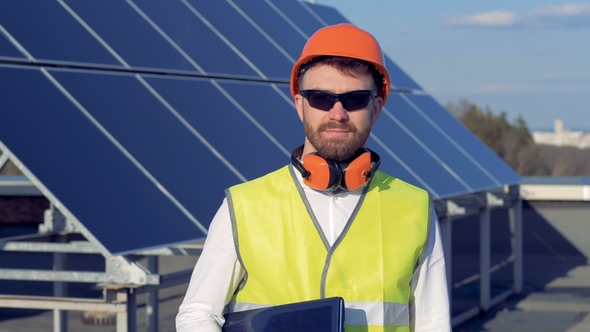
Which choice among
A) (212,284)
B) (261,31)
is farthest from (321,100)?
(261,31)

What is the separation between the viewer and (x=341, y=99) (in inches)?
114

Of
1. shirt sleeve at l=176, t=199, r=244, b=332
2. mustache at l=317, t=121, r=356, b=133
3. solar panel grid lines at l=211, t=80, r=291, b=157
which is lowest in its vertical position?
shirt sleeve at l=176, t=199, r=244, b=332

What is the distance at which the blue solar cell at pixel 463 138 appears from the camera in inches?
586

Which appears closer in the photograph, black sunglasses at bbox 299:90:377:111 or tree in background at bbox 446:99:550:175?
black sunglasses at bbox 299:90:377:111

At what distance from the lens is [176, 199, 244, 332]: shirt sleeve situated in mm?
2773

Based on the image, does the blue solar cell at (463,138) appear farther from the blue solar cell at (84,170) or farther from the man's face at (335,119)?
the man's face at (335,119)

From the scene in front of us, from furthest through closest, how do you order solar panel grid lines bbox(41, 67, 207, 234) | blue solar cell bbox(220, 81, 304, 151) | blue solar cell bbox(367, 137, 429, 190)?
blue solar cell bbox(367, 137, 429, 190) < blue solar cell bbox(220, 81, 304, 151) < solar panel grid lines bbox(41, 67, 207, 234)

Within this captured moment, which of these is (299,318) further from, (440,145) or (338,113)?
(440,145)

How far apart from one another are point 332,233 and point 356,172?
0.21 meters

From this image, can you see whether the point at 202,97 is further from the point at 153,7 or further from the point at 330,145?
the point at 330,145

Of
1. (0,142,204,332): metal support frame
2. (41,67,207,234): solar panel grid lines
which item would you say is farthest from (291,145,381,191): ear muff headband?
(41,67,207,234): solar panel grid lines

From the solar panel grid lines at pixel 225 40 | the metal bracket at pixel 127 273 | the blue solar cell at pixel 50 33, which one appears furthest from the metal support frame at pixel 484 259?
the metal bracket at pixel 127 273

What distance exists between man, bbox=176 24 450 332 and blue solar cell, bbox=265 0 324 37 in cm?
1058

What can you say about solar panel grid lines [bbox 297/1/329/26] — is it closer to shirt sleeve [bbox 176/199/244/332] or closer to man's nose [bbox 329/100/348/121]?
man's nose [bbox 329/100/348/121]
